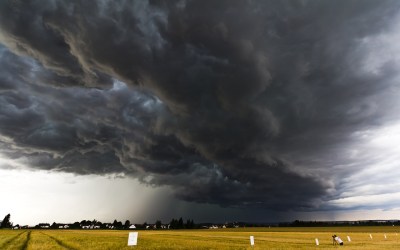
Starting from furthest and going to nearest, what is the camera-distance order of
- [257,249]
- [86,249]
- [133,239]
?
1. [257,249]
2. [86,249]
3. [133,239]

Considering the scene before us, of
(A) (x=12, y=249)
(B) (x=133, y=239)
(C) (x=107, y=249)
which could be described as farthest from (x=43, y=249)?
(B) (x=133, y=239)

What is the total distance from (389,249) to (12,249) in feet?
174

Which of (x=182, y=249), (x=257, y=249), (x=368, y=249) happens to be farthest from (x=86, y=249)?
(x=368, y=249)

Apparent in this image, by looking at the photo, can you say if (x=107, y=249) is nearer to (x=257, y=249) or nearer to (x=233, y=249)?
(x=233, y=249)

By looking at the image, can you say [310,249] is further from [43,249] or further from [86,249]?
[43,249]

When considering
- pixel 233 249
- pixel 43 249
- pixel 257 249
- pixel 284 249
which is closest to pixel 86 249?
pixel 43 249

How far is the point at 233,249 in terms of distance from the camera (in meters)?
44.7

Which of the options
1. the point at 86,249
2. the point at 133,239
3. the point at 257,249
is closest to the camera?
the point at 133,239

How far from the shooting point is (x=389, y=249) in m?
44.8

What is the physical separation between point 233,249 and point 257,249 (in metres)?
3.41

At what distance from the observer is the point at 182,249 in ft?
143

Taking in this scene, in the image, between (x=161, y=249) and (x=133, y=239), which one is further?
(x=161, y=249)

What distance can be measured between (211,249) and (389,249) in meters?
25.7

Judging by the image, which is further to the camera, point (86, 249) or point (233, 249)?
point (233, 249)
